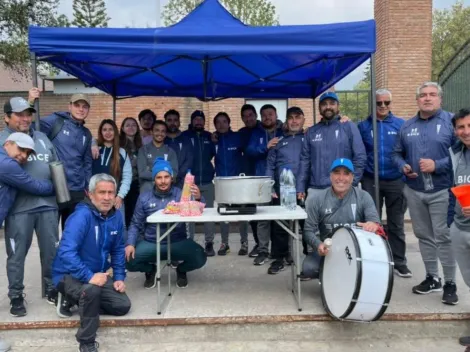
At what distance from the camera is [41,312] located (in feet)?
12.3

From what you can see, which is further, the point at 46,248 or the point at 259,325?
the point at 46,248

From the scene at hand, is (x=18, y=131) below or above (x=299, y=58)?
below

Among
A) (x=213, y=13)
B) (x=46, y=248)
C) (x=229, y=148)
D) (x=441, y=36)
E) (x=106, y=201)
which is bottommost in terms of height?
(x=46, y=248)

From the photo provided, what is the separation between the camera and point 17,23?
1136 cm

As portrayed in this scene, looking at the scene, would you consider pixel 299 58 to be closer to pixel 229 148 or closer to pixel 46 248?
pixel 229 148

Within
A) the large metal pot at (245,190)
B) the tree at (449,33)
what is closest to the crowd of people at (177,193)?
the large metal pot at (245,190)

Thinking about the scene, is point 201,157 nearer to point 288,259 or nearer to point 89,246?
point 288,259

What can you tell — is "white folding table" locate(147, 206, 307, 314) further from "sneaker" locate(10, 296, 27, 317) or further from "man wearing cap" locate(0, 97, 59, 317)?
"sneaker" locate(10, 296, 27, 317)

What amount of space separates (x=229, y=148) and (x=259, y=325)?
2.54m

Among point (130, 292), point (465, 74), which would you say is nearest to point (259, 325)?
point (130, 292)

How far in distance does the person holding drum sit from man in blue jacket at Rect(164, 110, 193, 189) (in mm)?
3048

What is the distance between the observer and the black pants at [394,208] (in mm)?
4492

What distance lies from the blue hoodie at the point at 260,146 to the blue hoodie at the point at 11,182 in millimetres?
2416

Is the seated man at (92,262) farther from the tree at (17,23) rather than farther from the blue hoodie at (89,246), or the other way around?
the tree at (17,23)
